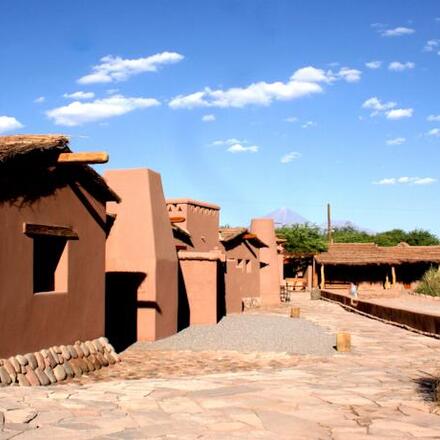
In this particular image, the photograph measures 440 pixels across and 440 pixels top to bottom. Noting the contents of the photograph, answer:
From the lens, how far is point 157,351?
13617 mm

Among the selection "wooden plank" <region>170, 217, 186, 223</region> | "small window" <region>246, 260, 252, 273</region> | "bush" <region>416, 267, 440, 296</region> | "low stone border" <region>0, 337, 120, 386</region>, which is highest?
"wooden plank" <region>170, 217, 186, 223</region>

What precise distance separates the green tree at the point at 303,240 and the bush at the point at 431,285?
8258 mm

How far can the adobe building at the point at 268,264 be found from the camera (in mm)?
30344

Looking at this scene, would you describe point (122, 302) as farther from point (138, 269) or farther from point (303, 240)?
point (303, 240)

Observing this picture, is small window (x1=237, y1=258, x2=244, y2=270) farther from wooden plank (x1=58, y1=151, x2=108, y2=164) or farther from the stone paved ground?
wooden plank (x1=58, y1=151, x2=108, y2=164)

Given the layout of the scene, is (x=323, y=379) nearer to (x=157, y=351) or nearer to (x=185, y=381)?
(x=185, y=381)

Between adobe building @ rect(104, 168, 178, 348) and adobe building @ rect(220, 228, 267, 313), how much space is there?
8.27 meters

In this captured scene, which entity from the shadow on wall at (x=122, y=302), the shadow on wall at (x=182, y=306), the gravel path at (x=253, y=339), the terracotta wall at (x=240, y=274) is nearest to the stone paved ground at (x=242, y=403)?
the gravel path at (x=253, y=339)

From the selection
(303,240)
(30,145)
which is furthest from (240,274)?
(303,240)

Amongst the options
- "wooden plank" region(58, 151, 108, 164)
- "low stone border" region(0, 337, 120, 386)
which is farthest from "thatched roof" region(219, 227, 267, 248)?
"wooden plank" region(58, 151, 108, 164)

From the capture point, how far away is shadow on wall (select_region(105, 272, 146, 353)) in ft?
49.1

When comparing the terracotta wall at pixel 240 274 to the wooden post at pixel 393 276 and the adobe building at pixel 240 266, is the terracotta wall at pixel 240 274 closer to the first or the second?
the adobe building at pixel 240 266

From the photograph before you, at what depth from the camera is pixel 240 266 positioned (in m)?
27.4

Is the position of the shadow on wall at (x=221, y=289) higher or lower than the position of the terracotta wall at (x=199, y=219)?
lower
